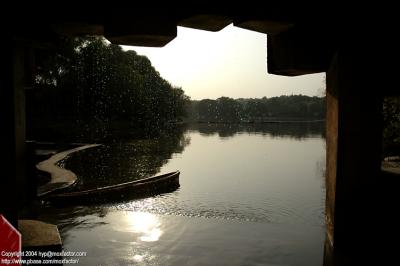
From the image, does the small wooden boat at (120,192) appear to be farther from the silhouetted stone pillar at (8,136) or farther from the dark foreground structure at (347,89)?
the silhouetted stone pillar at (8,136)

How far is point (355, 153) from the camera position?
20.4ft

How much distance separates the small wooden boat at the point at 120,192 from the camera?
14930mm

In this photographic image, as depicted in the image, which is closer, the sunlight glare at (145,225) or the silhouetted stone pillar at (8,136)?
the silhouetted stone pillar at (8,136)

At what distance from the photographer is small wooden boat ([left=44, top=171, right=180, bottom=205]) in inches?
588

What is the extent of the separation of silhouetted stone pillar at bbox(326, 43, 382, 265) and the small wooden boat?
11313 mm

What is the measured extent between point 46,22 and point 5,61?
2.47 feet

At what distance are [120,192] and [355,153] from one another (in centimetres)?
1243

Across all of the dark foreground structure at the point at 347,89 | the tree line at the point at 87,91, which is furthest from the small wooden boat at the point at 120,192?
the tree line at the point at 87,91

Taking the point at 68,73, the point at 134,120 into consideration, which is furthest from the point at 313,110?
the point at 68,73

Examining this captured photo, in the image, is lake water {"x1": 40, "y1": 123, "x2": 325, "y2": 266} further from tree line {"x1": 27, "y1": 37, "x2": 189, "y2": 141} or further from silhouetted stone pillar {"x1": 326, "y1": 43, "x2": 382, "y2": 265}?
tree line {"x1": 27, "y1": 37, "x2": 189, "y2": 141}

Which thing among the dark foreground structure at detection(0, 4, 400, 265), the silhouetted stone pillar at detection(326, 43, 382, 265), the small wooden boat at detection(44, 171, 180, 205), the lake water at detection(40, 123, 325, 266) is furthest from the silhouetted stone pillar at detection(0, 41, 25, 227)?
the small wooden boat at detection(44, 171, 180, 205)

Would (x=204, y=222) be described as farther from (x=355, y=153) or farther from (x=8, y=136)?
(x=8, y=136)

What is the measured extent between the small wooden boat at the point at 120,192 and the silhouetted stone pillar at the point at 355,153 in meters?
11.3

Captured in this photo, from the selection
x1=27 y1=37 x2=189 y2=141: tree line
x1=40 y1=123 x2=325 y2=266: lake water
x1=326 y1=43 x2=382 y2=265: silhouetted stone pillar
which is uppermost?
x1=27 y1=37 x2=189 y2=141: tree line
